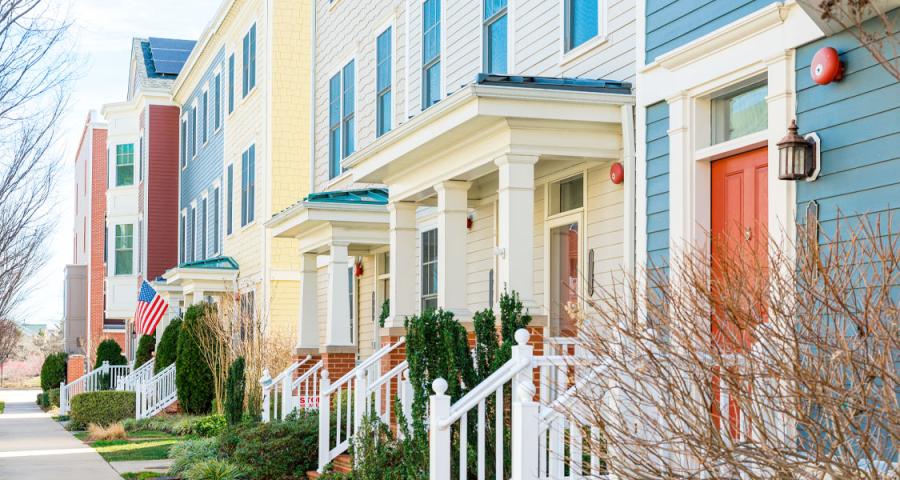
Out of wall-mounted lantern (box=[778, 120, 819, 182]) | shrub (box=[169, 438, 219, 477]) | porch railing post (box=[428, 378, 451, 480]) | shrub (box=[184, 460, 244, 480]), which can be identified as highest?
wall-mounted lantern (box=[778, 120, 819, 182])

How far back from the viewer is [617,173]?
425 inches

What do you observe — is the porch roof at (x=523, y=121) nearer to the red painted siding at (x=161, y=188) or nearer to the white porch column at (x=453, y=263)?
the white porch column at (x=453, y=263)

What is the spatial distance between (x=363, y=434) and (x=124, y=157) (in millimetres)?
30628

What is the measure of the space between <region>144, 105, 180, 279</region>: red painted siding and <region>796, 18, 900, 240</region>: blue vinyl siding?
29.7 meters

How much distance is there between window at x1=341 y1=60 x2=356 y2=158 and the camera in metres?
19.4

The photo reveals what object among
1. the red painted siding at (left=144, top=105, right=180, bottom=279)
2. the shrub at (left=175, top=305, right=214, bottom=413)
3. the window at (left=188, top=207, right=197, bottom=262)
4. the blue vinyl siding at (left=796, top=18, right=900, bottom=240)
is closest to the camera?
the blue vinyl siding at (left=796, top=18, right=900, bottom=240)

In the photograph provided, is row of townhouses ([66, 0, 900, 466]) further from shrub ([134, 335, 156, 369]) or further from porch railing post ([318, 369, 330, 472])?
shrub ([134, 335, 156, 369])

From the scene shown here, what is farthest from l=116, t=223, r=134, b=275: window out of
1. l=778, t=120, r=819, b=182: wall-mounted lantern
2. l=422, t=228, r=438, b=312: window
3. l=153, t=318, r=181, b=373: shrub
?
l=778, t=120, r=819, b=182: wall-mounted lantern

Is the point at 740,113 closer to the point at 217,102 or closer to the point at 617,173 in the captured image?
the point at 617,173

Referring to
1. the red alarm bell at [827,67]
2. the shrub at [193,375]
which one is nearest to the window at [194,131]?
the shrub at [193,375]

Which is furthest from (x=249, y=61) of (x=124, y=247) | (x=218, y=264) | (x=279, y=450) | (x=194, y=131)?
(x=124, y=247)

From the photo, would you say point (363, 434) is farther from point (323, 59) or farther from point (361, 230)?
point (323, 59)

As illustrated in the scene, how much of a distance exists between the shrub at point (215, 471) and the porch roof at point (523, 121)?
162 inches

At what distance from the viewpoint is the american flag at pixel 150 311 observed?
97.4ft
